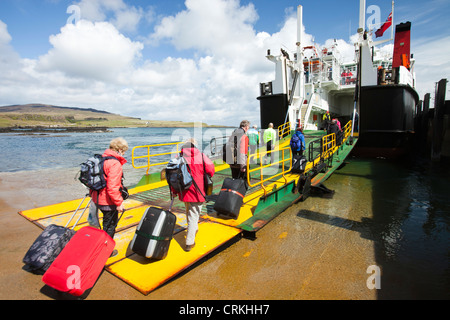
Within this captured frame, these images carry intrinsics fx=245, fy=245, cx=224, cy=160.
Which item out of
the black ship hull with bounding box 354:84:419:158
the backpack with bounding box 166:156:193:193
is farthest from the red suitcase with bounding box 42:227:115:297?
the black ship hull with bounding box 354:84:419:158

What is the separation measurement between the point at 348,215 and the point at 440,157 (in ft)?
40.0

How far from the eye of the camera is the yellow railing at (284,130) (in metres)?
12.9

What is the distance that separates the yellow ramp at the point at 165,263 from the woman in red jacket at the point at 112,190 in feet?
1.61

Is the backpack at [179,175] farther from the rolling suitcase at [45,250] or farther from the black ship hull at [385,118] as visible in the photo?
the black ship hull at [385,118]

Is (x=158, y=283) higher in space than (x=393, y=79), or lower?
lower

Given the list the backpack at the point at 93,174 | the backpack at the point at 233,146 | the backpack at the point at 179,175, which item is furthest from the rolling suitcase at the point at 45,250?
the backpack at the point at 233,146

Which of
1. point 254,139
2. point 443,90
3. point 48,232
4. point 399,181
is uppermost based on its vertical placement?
point 443,90

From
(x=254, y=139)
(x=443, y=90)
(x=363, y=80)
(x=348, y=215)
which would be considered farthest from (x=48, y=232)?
(x=443, y=90)

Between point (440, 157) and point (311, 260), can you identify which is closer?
point (311, 260)

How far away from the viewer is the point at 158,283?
2758 mm

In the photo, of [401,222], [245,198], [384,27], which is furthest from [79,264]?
[384,27]

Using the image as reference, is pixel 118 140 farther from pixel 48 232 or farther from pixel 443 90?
pixel 443 90

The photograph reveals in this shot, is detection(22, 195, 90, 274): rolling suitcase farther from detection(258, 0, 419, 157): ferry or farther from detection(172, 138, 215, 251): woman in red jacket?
detection(258, 0, 419, 157): ferry

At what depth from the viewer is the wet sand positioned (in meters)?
2.76
